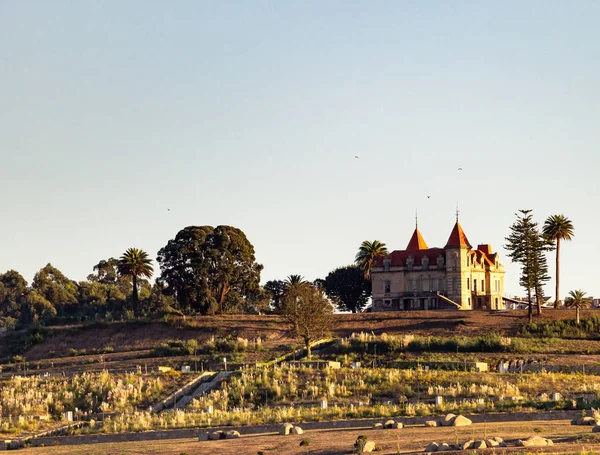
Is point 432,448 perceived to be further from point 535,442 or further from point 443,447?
point 535,442

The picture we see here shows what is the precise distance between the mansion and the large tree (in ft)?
41.0

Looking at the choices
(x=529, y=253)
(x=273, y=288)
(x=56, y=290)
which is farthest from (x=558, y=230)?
(x=56, y=290)

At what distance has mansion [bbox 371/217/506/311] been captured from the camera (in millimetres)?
101188

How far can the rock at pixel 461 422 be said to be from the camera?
39281 mm

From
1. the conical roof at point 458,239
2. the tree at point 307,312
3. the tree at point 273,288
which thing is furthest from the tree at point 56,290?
the tree at point 307,312

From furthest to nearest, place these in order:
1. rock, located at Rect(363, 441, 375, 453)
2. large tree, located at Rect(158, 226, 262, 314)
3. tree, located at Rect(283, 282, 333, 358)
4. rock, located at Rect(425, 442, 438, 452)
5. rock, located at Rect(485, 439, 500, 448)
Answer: large tree, located at Rect(158, 226, 262, 314)
tree, located at Rect(283, 282, 333, 358)
rock, located at Rect(363, 441, 375, 453)
rock, located at Rect(425, 442, 438, 452)
rock, located at Rect(485, 439, 500, 448)

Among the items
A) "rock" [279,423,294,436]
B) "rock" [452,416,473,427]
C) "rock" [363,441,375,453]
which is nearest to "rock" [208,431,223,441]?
"rock" [279,423,294,436]

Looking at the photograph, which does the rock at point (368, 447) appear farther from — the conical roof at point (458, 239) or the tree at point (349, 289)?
the tree at point (349, 289)

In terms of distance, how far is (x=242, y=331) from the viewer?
88.8 m

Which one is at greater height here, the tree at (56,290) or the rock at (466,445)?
the tree at (56,290)

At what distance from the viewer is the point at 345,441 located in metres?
36.4

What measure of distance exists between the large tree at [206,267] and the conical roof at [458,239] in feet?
60.1

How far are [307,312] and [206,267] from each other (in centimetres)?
2566

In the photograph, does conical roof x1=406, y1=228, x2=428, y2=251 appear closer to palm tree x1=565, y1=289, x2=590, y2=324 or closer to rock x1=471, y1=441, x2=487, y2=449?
palm tree x1=565, y1=289, x2=590, y2=324
